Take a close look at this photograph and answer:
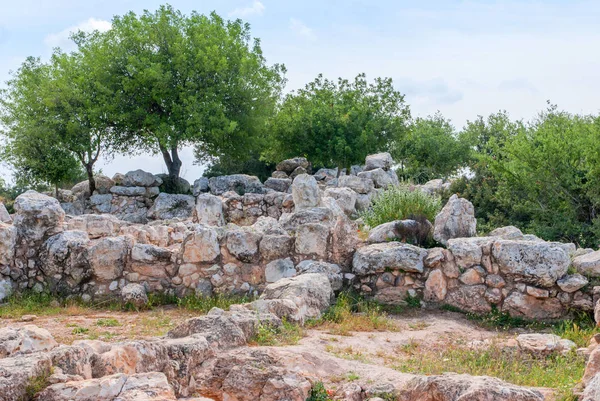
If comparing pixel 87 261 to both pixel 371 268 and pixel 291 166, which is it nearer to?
pixel 371 268

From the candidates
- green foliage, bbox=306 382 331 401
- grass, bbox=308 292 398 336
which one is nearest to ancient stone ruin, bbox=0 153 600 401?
grass, bbox=308 292 398 336

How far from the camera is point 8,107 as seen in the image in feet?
A: 103

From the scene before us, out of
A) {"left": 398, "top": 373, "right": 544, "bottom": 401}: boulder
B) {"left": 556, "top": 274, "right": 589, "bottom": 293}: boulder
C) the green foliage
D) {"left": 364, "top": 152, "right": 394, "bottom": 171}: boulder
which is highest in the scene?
{"left": 364, "top": 152, "right": 394, "bottom": 171}: boulder

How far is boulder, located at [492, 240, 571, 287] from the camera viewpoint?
9234 mm

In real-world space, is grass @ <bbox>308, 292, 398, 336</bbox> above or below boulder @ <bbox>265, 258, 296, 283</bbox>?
below

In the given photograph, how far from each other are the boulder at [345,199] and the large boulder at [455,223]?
6.20 meters

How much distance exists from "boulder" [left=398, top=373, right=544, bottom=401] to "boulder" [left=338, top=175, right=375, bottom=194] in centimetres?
1523

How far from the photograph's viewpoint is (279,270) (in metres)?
10.1

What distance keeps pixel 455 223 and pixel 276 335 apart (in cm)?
505

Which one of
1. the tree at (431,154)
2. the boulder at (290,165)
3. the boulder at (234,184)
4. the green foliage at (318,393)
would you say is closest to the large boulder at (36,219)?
the green foliage at (318,393)

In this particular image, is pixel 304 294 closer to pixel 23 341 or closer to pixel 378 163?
pixel 23 341

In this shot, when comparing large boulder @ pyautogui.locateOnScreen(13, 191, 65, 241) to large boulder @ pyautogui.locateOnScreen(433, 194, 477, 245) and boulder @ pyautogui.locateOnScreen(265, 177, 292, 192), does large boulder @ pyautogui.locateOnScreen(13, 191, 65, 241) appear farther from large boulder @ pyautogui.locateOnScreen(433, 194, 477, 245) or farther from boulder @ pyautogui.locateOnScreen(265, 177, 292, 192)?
boulder @ pyautogui.locateOnScreen(265, 177, 292, 192)

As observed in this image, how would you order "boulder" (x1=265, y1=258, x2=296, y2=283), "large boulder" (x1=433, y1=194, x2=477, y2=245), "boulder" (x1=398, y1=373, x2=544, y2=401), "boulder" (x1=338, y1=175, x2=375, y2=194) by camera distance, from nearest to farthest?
"boulder" (x1=398, y1=373, x2=544, y2=401) → "boulder" (x1=265, y1=258, x2=296, y2=283) → "large boulder" (x1=433, y1=194, x2=477, y2=245) → "boulder" (x1=338, y1=175, x2=375, y2=194)

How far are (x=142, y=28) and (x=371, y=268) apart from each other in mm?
23004
